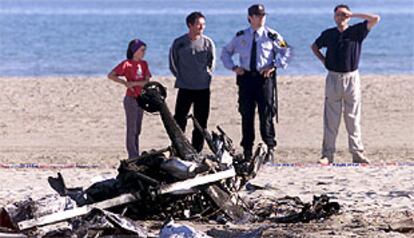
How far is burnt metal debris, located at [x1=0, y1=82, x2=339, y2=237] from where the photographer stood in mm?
10102

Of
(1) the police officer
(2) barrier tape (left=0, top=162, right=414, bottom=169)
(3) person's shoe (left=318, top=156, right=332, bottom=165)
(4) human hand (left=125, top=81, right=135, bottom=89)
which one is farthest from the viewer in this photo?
(3) person's shoe (left=318, top=156, right=332, bottom=165)

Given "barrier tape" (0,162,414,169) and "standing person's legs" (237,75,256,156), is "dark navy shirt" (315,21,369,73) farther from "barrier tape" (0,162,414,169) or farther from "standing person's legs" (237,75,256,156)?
"barrier tape" (0,162,414,169)

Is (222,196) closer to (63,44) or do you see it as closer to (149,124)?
(149,124)

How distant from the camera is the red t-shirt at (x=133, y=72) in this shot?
13836 millimetres

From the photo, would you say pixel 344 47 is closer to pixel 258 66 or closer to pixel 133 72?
pixel 258 66

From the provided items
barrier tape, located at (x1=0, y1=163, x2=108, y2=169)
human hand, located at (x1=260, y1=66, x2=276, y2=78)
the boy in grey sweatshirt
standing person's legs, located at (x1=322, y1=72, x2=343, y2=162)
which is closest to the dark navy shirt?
standing person's legs, located at (x1=322, y1=72, x2=343, y2=162)

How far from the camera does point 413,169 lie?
542 inches

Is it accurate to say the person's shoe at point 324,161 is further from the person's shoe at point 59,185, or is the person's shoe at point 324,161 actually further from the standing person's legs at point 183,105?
the person's shoe at point 59,185

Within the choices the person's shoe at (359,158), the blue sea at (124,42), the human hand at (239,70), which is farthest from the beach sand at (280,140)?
the blue sea at (124,42)

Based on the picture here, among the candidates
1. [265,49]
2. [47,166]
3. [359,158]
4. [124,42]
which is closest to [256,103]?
[265,49]

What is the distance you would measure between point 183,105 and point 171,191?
3.96m

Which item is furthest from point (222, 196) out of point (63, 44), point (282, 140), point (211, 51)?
point (63, 44)

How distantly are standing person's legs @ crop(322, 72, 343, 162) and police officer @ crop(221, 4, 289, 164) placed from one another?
67 cm

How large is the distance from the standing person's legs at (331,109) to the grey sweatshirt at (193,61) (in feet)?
4.67
